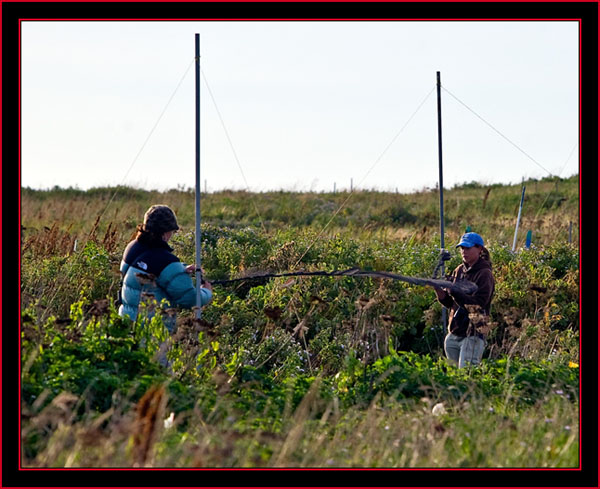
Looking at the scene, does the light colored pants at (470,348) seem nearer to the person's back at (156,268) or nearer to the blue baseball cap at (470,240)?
the blue baseball cap at (470,240)

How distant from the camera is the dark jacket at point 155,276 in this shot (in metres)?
6.42

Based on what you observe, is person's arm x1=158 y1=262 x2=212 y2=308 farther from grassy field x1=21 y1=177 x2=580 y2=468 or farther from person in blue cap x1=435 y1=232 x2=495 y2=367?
person in blue cap x1=435 y1=232 x2=495 y2=367

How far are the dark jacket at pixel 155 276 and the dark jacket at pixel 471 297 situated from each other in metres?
2.58

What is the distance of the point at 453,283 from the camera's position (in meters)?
7.50

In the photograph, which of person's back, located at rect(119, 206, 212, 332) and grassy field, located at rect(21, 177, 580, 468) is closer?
grassy field, located at rect(21, 177, 580, 468)

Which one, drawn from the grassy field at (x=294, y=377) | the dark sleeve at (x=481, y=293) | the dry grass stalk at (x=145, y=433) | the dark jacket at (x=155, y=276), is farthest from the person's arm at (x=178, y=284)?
the dark sleeve at (x=481, y=293)

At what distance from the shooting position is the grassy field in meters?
4.51

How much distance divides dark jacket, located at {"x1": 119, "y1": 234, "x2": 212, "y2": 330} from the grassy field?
0.27 metres

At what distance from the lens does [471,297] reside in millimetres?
7605

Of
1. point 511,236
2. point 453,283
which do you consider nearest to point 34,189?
point 511,236

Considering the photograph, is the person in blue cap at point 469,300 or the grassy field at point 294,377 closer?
the grassy field at point 294,377

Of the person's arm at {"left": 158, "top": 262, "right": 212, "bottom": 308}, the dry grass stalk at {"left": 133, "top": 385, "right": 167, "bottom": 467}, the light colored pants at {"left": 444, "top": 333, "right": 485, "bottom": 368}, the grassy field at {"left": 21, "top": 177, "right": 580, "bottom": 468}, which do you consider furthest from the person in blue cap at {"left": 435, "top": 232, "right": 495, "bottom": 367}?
the dry grass stalk at {"left": 133, "top": 385, "right": 167, "bottom": 467}

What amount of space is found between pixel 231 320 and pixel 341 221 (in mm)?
11981
